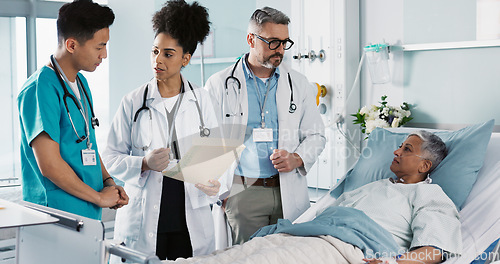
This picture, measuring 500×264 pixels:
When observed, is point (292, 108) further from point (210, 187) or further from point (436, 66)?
point (436, 66)

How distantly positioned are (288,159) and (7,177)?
2.27 meters

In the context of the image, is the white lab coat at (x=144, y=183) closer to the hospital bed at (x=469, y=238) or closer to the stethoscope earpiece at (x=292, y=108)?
the hospital bed at (x=469, y=238)

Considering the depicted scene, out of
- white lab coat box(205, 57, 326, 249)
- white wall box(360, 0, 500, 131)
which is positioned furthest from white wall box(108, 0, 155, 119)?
white wall box(360, 0, 500, 131)

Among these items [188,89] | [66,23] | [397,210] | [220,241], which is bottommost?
[220,241]

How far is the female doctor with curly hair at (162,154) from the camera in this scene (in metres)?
2.00

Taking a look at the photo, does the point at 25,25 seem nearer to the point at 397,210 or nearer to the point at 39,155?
the point at 39,155

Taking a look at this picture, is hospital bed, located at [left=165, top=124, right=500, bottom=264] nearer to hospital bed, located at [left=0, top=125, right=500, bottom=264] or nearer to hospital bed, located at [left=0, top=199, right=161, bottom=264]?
hospital bed, located at [left=0, top=125, right=500, bottom=264]

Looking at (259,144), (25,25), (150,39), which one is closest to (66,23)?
(259,144)

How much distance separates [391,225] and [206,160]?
77cm

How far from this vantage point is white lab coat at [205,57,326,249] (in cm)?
235

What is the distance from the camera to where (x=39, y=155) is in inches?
61.5

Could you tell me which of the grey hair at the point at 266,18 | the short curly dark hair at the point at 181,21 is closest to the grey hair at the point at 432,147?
the grey hair at the point at 266,18

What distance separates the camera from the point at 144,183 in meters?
2.03

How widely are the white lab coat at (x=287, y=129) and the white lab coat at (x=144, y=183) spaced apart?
0.31 meters
